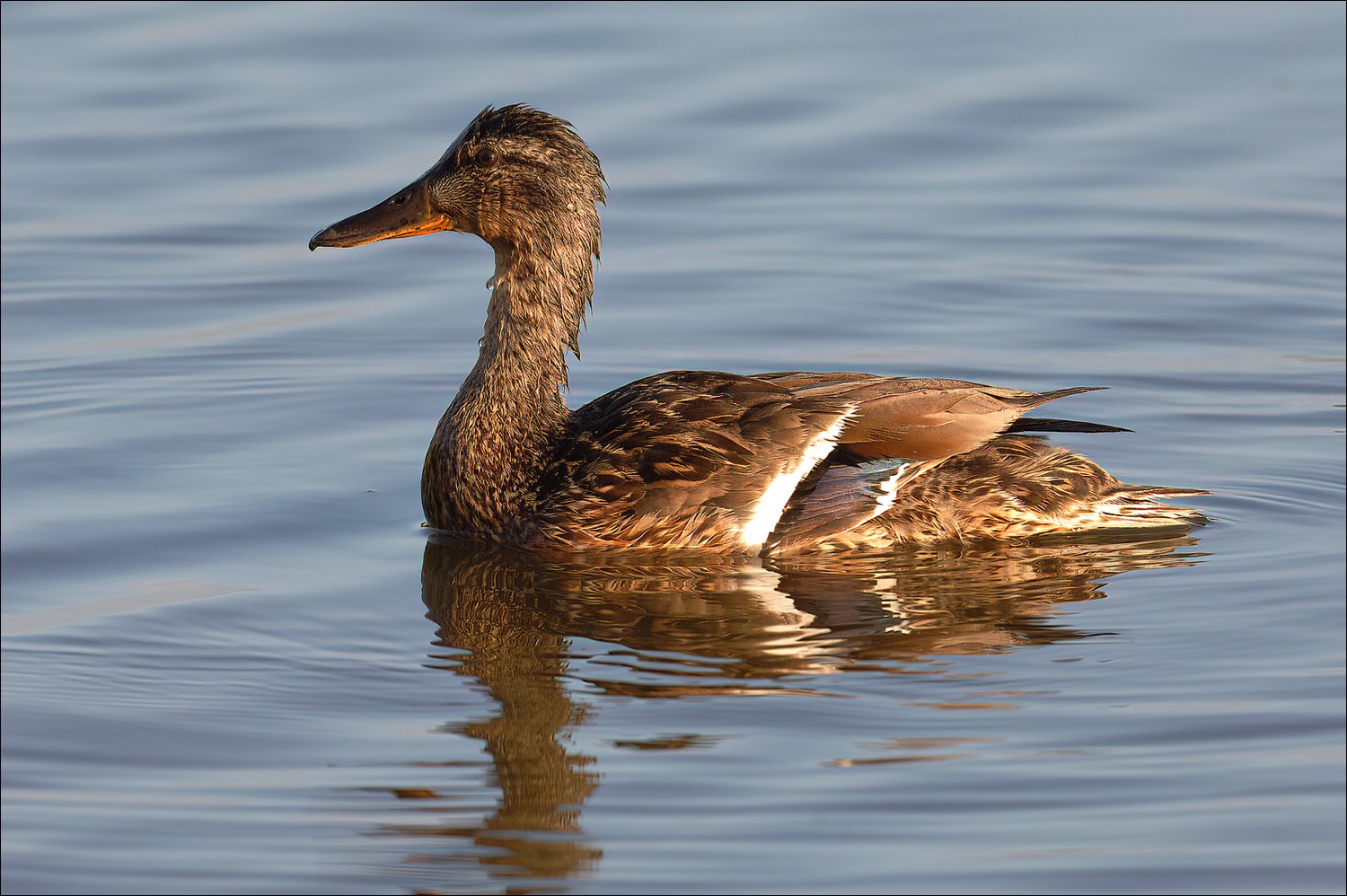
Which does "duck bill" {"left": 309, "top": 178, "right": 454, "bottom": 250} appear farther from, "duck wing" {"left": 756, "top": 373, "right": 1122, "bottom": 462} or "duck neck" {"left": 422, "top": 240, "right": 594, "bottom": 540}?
"duck wing" {"left": 756, "top": 373, "right": 1122, "bottom": 462}

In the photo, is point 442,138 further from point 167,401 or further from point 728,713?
point 728,713

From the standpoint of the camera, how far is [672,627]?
7688 mm

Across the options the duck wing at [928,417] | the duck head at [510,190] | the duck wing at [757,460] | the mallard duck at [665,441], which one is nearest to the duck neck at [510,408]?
the mallard duck at [665,441]

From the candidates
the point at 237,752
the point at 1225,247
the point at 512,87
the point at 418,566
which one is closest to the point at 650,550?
the point at 418,566

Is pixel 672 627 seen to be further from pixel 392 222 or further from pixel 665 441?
pixel 392 222

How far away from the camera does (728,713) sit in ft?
22.2

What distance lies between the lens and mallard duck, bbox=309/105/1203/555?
328 inches

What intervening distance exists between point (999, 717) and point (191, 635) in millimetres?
2920

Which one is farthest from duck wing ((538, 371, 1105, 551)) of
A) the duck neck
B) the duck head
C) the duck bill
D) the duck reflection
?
the duck bill

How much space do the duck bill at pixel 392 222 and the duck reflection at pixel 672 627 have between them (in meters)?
1.40

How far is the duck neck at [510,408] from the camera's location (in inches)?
342

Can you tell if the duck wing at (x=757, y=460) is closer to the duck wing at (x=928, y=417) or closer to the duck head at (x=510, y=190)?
the duck wing at (x=928, y=417)

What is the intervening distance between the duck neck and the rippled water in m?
0.24

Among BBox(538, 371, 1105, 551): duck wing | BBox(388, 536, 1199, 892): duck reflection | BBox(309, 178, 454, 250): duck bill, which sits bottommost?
BBox(388, 536, 1199, 892): duck reflection
